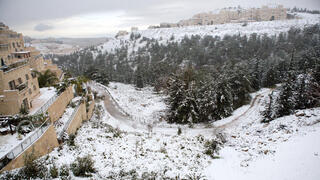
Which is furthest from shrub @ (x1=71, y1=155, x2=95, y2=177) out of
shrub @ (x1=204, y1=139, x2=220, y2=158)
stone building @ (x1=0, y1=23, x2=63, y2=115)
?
shrub @ (x1=204, y1=139, x2=220, y2=158)

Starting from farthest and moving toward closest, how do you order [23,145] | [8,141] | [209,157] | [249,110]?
[249,110]
[209,157]
[8,141]
[23,145]

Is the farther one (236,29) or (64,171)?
(236,29)

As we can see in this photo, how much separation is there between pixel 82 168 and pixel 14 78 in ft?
38.3

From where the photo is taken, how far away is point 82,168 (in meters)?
9.36

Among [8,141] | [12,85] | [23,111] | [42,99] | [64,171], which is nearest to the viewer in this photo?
[64,171]

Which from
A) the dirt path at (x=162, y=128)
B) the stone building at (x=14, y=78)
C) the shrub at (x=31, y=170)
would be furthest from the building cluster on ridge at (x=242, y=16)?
the shrub at (x=31, y=170)

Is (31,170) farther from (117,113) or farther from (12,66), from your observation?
(117,113)

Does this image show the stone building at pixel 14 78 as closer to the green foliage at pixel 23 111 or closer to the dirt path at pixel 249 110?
the green foliage at pixel 23 111

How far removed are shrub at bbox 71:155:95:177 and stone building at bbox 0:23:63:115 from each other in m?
8.15

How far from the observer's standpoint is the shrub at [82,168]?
9225 mm

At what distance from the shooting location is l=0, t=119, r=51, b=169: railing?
26.8ft

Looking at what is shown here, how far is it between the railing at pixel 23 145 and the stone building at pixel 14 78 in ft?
14.0

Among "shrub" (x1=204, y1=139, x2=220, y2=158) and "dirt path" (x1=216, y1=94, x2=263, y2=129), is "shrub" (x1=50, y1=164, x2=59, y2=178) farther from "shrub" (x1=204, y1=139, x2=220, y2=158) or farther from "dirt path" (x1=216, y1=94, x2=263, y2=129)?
"dirt path" (x1=216, y1=94, x2=263, y2=129)

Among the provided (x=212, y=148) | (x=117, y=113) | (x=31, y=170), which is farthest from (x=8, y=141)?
(x=117, y=113)
